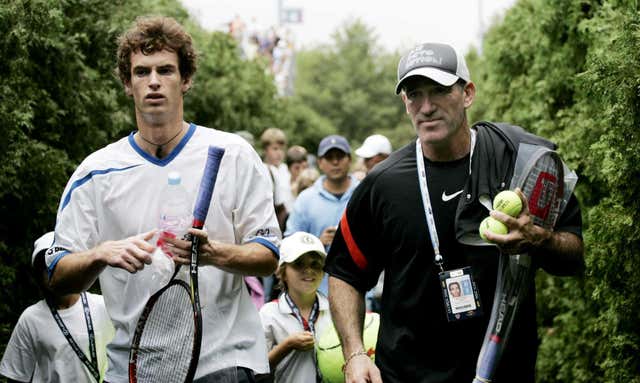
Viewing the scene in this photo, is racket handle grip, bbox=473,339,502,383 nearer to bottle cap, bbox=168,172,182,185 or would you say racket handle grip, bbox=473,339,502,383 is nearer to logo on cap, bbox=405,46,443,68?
logo on cap, bbox=405,46,443,68

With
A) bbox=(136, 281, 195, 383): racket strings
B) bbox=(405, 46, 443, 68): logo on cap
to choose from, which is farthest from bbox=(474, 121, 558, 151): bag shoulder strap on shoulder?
bbox=(136, 281, 195, 383): racket strings

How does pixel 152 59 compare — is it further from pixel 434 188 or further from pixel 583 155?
pixel 583 155

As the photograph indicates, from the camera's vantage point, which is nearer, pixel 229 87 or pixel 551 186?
pixel 551 186

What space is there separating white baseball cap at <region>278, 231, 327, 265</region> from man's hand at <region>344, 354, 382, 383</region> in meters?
2.64

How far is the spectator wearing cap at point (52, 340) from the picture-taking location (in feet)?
22.5

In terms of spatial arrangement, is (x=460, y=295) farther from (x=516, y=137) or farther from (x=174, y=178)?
(x=174, y=178)

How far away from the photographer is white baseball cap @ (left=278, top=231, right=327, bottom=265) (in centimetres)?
764

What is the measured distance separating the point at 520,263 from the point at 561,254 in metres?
0.18

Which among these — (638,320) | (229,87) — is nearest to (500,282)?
(638,320)

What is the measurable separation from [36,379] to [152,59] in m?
2.77

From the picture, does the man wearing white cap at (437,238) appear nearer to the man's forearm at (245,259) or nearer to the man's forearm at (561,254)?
the man's forearm at (561,254)

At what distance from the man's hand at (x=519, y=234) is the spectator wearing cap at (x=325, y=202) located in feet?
17.4

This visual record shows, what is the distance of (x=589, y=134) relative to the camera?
7.70 m

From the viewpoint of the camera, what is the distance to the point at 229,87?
19.9m
